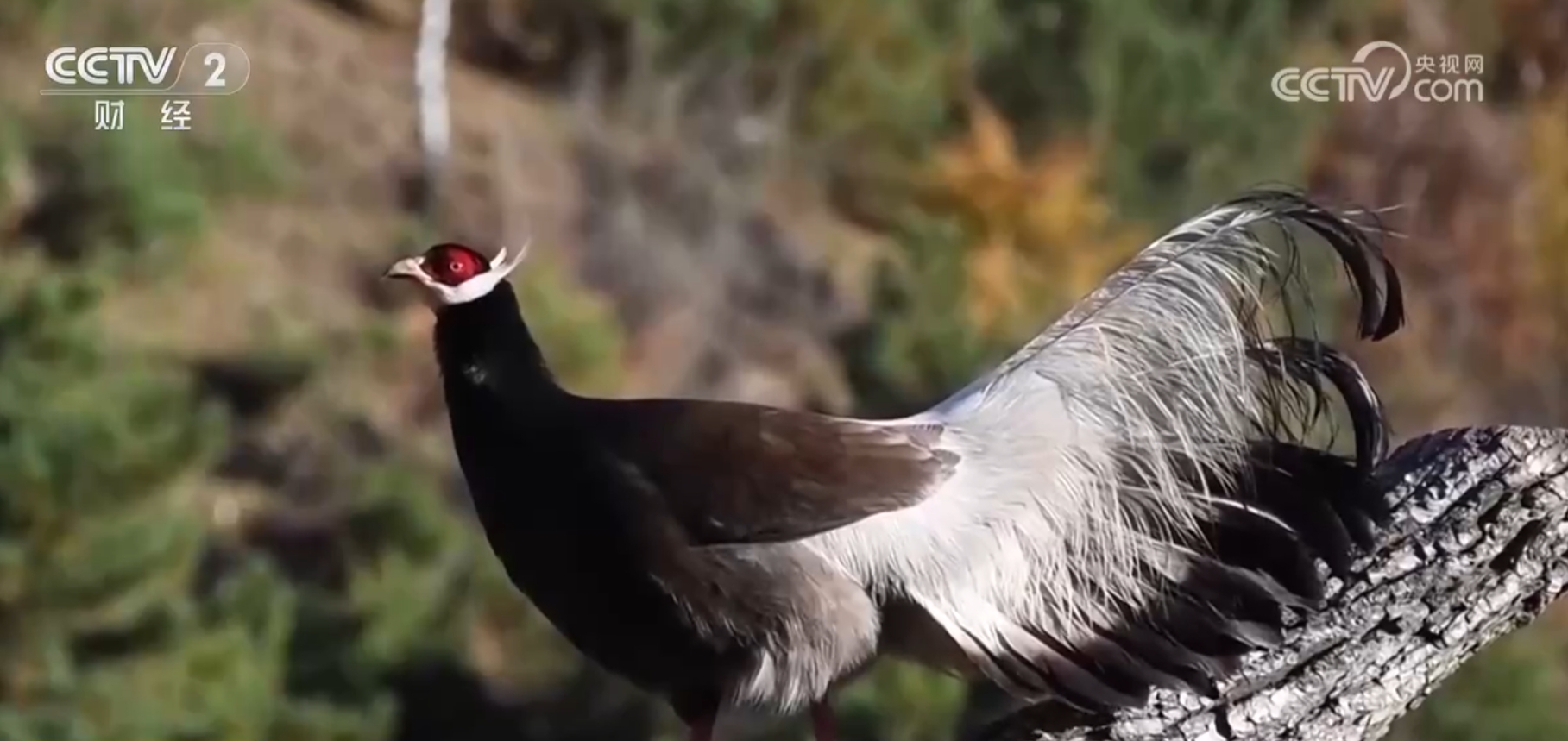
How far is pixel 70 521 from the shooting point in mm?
1888

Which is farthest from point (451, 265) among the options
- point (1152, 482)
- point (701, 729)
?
point (1152, 482)

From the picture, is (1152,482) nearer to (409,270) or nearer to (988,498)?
(988,498)

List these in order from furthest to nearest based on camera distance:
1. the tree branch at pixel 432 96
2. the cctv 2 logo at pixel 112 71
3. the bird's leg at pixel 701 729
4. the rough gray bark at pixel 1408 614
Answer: the tree branch at pixel 432 96 → the cctv 2 logo at pixel 112 71 → the bird's leg at pixel 701 729 → the rough gray bark at pixel 1408 614

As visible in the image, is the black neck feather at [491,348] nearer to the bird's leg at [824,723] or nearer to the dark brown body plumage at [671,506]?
the dark brown body plumage at [671,506]

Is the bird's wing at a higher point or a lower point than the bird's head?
lower

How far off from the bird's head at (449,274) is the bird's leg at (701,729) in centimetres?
39

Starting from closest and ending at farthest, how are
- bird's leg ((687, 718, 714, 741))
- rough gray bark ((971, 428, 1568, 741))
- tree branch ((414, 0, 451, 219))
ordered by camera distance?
1. rough gray bark ((971, 428, 1568, 741))
2. bird's leg ((687, 718, 714, 741))
3. tree branch ((414, 0, 451, 219))

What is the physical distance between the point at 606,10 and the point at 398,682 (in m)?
0.86

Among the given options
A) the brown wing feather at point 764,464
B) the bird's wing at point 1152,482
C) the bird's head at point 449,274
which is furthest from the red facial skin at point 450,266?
the bird's wing at point 1152,482

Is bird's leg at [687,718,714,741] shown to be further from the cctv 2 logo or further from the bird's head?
the cctv 2 logo

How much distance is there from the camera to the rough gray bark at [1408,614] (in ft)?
3.97

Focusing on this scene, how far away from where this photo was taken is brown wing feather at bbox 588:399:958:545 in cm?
123

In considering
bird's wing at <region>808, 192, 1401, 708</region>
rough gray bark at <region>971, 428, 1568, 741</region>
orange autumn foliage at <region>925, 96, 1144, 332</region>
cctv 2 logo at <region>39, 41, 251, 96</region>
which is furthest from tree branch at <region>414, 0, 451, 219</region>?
rough gray bark at <region>971, 428, 1568, 741</region>

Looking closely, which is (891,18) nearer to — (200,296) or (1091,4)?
(1091,4)
